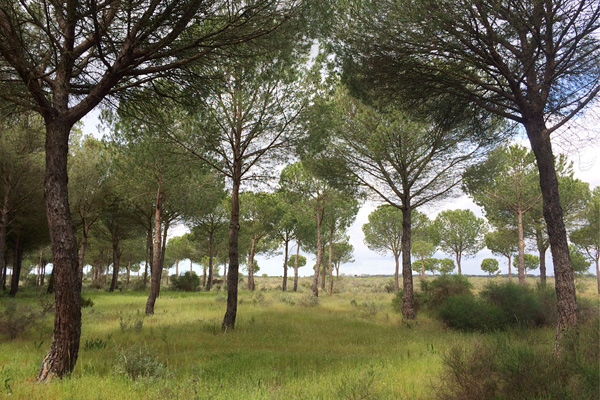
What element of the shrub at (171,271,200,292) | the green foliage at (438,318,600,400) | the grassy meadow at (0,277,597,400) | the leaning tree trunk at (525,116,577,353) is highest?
the leaning tree trunk at (525,116,577,353)

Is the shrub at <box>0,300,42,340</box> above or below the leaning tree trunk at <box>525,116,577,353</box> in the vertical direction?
below

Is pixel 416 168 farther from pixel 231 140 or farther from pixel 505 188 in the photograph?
pixel 505 188

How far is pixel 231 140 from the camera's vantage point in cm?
1115

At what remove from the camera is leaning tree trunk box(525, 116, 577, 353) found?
19.8ft

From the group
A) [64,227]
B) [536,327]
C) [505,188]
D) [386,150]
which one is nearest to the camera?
[64,227]

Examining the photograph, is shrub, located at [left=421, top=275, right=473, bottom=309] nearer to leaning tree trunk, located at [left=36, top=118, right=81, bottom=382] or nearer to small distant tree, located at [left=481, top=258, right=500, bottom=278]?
leaning tree trunk, located at [left=36, top=118, right=81, bottom=382]

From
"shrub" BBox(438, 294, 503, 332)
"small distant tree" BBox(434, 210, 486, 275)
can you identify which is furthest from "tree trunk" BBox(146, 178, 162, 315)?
"small distant tree" BBox(434, 210, 486, 275)

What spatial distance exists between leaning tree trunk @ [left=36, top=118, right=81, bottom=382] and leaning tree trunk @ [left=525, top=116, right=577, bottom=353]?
8793mm

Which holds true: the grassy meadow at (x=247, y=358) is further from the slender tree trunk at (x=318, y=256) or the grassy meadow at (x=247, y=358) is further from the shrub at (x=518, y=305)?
the slender tree trunk at (x=318, y=256)

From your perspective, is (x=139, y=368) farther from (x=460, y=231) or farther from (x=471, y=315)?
(x=460, y=231)

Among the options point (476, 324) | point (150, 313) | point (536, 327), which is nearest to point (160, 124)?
point (150, 313)

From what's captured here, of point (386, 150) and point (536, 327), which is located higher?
point (386, 150)

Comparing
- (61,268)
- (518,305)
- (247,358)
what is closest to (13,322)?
(61,268)

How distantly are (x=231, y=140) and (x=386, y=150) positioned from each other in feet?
22.0
